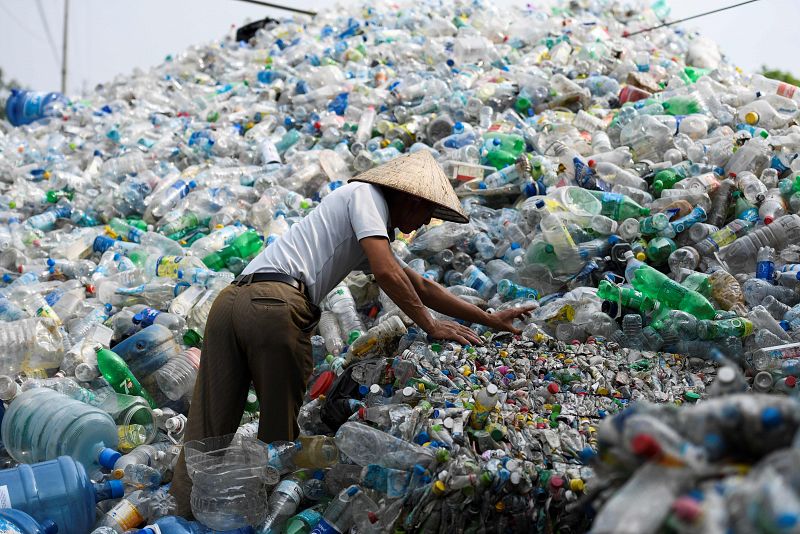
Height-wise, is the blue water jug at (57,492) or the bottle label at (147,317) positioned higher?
the blue water jug at (57,492)

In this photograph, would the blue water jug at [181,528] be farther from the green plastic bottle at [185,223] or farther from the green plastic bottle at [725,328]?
the green plastic bottle at [185,223]

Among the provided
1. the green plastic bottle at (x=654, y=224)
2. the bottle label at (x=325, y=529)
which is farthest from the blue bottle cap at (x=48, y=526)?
the green plastic bottle at (x=654, y=224)

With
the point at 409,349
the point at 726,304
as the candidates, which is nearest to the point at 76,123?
the point at 409,349

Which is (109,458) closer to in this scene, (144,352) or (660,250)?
(144,352)

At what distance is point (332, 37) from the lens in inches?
→ 408

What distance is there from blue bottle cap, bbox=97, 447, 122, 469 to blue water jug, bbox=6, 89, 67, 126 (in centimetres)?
830

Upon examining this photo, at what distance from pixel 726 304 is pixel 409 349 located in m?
1.52

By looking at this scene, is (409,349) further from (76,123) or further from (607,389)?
(76,123)

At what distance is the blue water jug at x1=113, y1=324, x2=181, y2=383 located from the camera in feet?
13.9

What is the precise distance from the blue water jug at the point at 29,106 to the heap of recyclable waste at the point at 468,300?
2.51 meters

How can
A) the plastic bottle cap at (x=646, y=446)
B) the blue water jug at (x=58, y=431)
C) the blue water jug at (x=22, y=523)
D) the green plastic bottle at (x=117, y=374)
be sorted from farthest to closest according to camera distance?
1. the green plastic bottle at (x=117, y=374)
2. the blue water jug at (x=58, y=431)
3. the blue water jug at (x=22, y=523)
4. the plastic bottle cap at (x=646, y=446)

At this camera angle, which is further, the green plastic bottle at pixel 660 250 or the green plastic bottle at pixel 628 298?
the green plastic bottle at pixel 660 250

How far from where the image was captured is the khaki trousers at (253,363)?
2998 millimetres

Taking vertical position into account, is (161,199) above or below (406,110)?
below
